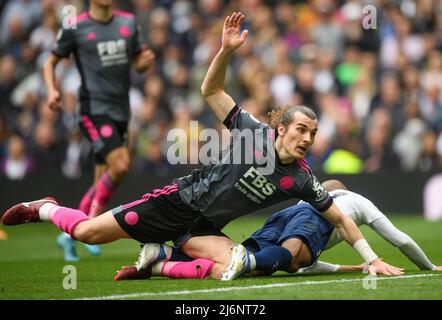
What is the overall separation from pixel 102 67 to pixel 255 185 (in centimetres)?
376

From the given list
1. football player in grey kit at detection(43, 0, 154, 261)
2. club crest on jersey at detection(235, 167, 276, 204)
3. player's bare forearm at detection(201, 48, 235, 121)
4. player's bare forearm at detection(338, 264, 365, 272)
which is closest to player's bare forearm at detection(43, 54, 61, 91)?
football player in grey kit at detection(43, 0, 154, 261)

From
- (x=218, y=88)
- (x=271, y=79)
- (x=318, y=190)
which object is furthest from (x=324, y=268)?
(x=271, y=79)

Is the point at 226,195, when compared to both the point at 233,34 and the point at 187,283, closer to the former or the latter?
the point at 187,283

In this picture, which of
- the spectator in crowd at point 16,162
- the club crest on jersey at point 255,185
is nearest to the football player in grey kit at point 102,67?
the club crest on jersey at point 255,185

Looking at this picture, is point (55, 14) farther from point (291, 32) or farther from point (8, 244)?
point (8, 244)

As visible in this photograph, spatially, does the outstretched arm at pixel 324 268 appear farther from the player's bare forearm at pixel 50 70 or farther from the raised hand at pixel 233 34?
the player's bare forearm at pixel 50 70

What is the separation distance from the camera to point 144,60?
10984mm

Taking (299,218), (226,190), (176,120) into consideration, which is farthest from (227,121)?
(176,120)

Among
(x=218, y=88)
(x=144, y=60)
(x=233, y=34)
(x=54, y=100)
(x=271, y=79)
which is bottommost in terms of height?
(x=271, y=79)

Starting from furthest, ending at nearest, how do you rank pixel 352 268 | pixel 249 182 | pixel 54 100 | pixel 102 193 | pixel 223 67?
pixel 102 193 → pixel 54 100 → pixel 352 268 → pixel 223 67 → pixel 249 182

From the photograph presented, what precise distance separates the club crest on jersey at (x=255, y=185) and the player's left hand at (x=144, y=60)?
3537 millimetres

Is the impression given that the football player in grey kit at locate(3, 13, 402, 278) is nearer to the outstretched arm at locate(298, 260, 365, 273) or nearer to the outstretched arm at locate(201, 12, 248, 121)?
the outstretched arm at locate(201, 12, 248, 121)

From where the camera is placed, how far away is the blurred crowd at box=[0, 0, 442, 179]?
53.8 ft
